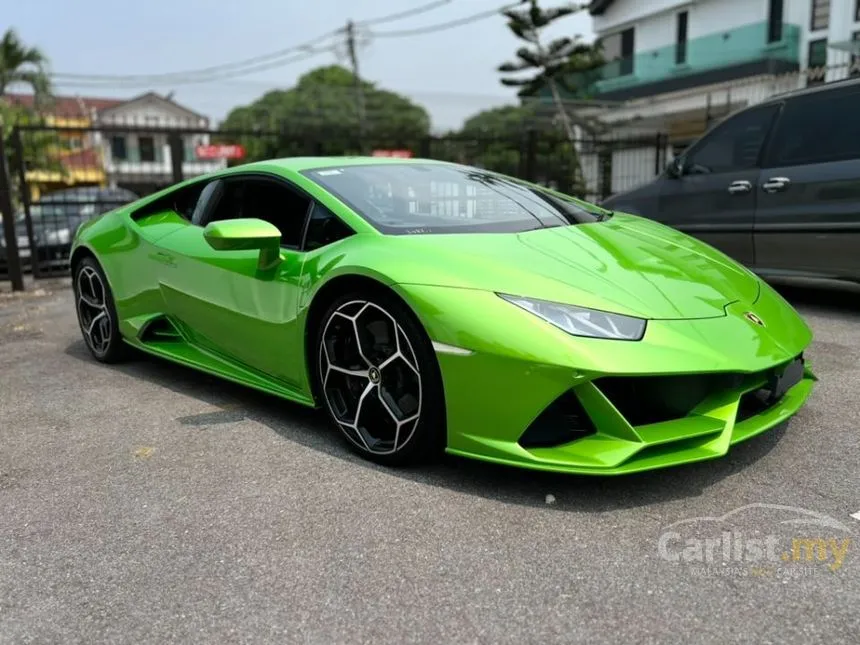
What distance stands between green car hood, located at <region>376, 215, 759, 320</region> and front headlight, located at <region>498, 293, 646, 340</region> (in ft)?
0.10

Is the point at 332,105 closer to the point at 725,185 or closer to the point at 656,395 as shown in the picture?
the point at 725,185

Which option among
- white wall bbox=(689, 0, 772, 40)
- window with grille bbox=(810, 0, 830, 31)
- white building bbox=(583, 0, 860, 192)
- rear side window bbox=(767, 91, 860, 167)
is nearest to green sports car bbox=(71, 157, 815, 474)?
rear side window bbox=(767, 91, 860, 167)

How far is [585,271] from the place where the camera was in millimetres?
2631

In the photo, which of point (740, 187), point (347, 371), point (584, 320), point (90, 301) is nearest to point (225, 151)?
point (90, 301)

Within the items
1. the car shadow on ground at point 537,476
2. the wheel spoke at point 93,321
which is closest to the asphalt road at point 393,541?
the car shadow on ground at point 537,476

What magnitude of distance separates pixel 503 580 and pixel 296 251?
1688mm

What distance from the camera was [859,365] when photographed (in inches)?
148

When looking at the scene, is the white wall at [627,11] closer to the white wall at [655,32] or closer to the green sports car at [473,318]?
the white wall at [655,32]

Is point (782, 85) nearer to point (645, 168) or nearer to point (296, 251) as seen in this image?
point (645, 168)

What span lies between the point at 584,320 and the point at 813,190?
10.9 ft

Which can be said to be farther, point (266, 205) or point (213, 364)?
point (213, 364)

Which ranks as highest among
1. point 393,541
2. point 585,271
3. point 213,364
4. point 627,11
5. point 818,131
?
point 627,11

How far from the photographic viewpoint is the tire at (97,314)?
169 inches

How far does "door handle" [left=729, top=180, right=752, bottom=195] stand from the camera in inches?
208
